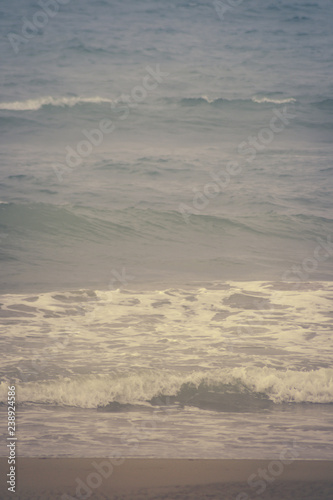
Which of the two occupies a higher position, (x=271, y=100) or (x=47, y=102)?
(x=271, y=100)

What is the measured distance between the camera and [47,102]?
25422 millimetres

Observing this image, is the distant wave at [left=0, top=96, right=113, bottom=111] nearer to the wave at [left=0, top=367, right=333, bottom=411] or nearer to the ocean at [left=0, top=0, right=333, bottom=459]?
the ocean at [left=0, top=0, right=333, bottom=459]

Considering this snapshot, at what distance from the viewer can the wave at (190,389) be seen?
199 inches

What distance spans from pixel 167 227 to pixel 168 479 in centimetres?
1076

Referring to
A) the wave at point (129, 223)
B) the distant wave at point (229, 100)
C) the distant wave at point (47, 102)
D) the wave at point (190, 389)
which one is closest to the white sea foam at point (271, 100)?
the distant wave at point (229, 100)

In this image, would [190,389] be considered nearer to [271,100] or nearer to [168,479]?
[168,479]

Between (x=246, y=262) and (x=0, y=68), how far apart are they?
72.0 feet

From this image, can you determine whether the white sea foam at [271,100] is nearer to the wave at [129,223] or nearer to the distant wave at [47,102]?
the distant wave at [47,102]

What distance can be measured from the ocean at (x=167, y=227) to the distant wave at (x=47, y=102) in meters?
0.10

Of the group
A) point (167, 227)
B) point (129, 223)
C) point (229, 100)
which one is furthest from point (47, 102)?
point (167, 227)

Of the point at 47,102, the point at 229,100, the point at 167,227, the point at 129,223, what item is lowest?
the point at 167,227

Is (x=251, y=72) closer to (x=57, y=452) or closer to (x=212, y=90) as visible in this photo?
(x=212, y=90)

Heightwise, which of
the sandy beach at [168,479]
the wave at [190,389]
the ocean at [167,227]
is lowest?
the sandy beach at [168,479]

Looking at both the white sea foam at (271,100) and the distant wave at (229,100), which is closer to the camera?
the distant wave at (229,100)
